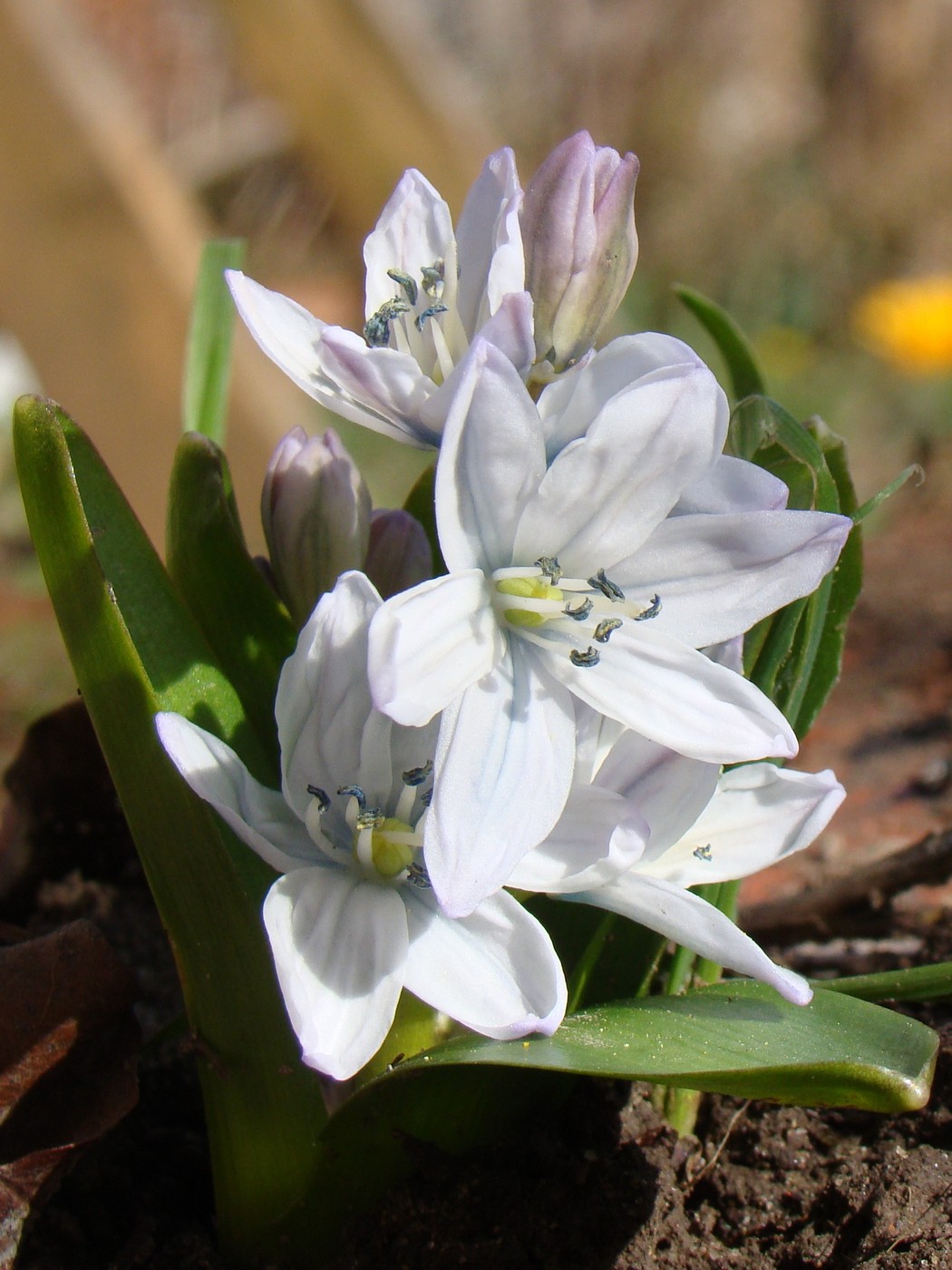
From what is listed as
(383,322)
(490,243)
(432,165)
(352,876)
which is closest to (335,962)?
(352,876)

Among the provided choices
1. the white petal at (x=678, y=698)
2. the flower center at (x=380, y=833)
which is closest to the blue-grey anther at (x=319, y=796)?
the flower center at (x=380, y=833)

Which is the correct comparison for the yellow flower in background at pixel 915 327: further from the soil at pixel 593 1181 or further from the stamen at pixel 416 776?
the stamen at pixel 416 776

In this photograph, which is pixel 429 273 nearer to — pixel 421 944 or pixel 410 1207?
pixel 421 944

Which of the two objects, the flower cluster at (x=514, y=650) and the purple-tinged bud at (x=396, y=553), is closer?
the flower cluster at (x=514, y=650)

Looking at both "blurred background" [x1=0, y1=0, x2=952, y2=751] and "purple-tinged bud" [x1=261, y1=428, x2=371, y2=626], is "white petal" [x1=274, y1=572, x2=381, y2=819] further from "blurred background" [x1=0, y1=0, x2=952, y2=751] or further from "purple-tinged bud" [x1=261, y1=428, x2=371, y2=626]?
"blurred background" [x1=0, y1=0, x2=952, y2=751]

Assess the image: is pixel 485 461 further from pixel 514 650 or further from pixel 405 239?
pixel 405 239

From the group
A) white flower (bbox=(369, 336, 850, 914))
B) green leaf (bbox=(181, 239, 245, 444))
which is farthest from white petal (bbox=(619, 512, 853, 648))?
green leaf (bbox=(181, 239, 245, 444))
